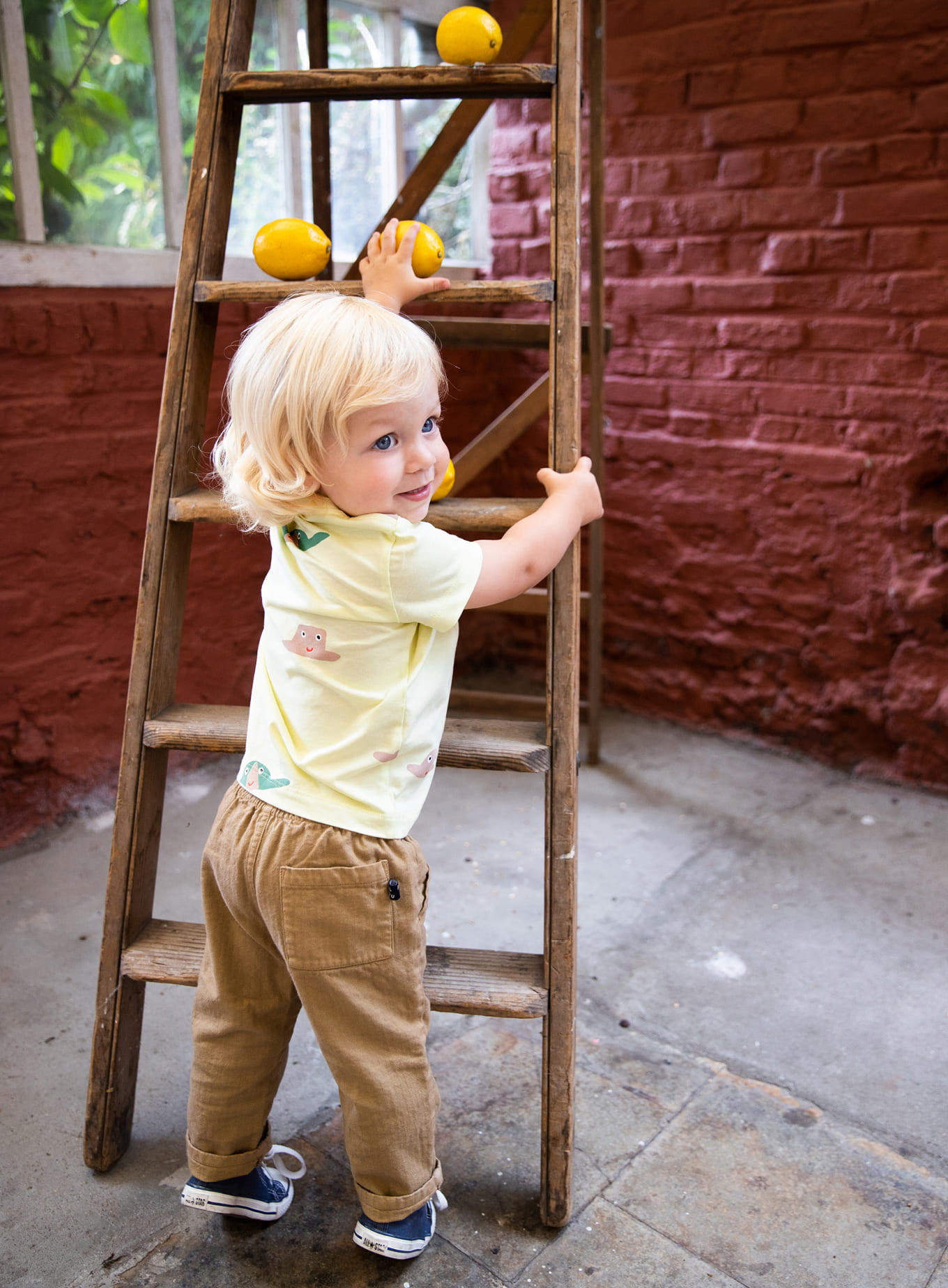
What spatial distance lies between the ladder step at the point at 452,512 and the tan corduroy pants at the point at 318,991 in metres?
0.42

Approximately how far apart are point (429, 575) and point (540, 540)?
0.61 ft

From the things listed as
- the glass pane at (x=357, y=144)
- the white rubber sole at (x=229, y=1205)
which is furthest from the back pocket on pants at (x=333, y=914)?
the glass pane at (x=357, y=144)

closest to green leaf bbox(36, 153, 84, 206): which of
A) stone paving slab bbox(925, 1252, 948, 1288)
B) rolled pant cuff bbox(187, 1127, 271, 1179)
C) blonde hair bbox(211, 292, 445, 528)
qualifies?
blonde hair bbox(211, 292, 445, 528)

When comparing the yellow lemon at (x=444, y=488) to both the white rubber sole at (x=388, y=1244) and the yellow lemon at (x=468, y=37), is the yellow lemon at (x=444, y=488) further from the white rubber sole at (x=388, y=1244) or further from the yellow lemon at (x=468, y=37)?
the white rubber sole at (x=388, y=1244)

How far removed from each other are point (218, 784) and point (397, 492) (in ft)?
5.98

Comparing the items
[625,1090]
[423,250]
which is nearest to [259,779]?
[423,250]

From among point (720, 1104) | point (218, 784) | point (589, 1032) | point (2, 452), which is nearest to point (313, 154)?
point (2, 452)

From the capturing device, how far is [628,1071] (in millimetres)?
1848

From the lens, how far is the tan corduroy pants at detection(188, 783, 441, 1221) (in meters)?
1.29

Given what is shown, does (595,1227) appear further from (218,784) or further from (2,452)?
(2,452)

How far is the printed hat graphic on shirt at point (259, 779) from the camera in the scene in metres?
1.32

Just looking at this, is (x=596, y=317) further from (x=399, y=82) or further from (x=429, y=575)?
(x=429, y=575)

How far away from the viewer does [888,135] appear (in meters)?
2.63

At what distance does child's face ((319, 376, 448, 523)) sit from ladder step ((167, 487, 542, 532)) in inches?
7.1
